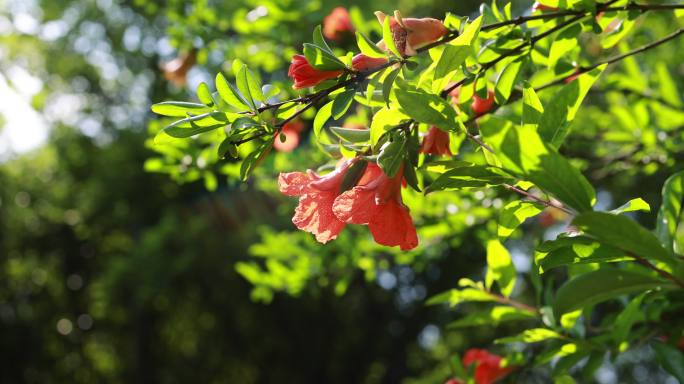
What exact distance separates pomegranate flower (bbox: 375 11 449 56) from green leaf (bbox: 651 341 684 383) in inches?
15.7

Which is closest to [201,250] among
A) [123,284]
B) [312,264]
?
[123,284]

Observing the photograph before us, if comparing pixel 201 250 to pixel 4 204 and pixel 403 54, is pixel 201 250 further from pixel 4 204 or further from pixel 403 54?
pixel 403 54

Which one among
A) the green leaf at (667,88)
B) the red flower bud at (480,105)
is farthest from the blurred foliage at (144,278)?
the red flower bud at (480,105)

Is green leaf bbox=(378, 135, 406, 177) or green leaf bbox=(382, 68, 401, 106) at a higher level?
green leaf bbox=(382, 68, 401, 106)

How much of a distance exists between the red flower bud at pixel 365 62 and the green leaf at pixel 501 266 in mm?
306

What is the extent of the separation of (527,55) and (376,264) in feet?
2.46

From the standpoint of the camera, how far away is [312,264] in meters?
1.18

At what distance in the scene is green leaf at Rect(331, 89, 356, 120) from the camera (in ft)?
1.38

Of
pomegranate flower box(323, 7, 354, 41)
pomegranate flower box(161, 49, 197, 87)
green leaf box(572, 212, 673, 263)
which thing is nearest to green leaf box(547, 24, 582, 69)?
green leaf box(572, 212, 673, 263)

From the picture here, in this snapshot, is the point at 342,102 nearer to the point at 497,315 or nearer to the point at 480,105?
the point at 480,105

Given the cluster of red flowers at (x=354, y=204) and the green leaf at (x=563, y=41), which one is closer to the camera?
the cluster of red flowers at (x=354, y=204)

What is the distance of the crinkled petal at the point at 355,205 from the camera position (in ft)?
1.38

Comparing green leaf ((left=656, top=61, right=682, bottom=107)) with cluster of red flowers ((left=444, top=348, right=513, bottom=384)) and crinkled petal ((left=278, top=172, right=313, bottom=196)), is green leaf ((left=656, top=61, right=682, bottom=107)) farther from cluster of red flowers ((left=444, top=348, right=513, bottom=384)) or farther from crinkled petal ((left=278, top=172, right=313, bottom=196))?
crinkled petal ((left=278, top=172, right=313, bottom=196))

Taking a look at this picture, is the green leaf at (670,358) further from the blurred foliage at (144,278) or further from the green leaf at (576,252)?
the blurred foliage at (144,278)
